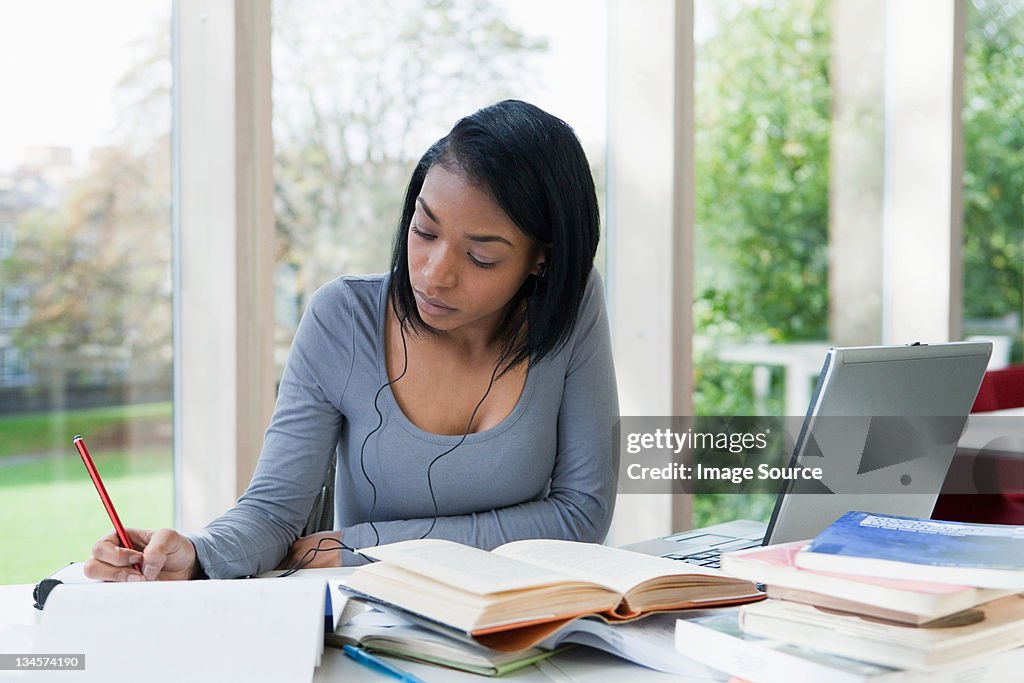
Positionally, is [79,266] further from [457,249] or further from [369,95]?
[457,249]

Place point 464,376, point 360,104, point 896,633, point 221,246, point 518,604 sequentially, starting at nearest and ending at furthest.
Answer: point 896,633 → point 518,604 → point 464,376 → point 221,246 → point 360,104

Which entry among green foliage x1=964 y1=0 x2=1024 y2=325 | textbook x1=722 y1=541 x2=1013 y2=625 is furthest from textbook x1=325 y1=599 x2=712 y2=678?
green foliage x1=964 y1=0 x2=1024 y2=325

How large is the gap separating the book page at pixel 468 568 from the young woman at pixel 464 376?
1.15 ft

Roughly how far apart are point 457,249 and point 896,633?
2.77 feet

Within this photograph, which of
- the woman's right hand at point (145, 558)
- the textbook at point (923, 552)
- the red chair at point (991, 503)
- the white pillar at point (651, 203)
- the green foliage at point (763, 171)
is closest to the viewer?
the textbook at point (923, 552)

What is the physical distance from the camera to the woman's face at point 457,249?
1455 mm

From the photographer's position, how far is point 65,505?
207 cm

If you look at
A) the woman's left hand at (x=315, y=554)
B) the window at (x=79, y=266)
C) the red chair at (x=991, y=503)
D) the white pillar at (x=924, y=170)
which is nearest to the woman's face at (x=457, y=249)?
the woman's left hand at (x=315, y=554)

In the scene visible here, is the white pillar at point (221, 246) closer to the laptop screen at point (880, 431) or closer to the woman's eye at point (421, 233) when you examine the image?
the woman's eye at point (421, 233)

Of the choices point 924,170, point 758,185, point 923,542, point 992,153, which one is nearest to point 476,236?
point 923,542

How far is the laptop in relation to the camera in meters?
1.15

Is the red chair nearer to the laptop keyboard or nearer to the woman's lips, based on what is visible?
the laptop keyboard

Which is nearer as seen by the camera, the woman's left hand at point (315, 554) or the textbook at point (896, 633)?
the textbook at point (896, 633)

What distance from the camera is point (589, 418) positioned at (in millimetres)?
1612
